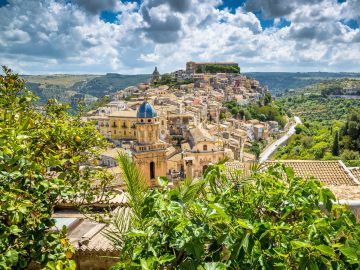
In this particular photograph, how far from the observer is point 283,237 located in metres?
3.17

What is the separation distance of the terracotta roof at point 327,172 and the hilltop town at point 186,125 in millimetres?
2069

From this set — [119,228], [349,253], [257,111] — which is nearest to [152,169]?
[119,228]

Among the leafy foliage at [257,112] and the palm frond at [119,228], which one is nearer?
the palm frond at [119,228]

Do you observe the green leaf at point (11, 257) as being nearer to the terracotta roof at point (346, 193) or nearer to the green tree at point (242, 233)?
the green tree at point (242, 233)

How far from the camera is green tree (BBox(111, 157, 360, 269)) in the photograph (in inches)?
117

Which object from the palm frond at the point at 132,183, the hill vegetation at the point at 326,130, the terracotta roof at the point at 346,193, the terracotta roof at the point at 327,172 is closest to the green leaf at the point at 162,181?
the palm frond at the point at 132,183

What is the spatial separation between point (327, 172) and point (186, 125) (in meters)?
39.5

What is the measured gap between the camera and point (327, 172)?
12383 millimetres

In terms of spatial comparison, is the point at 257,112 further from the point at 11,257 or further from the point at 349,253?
the point at 11,257

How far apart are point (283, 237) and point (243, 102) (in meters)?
87.5

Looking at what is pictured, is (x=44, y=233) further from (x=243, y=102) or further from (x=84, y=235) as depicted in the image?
(x=243, y=102)

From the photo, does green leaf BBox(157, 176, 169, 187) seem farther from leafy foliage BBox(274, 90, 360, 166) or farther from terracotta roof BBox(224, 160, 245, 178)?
leafy foliage BBox(274, 90, 360, 166)

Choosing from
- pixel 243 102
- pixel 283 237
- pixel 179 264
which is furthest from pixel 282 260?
pixel 243 102

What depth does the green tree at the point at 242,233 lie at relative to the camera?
9.75 ft
